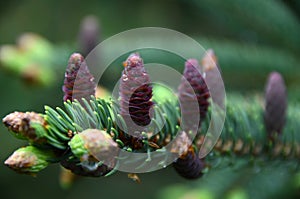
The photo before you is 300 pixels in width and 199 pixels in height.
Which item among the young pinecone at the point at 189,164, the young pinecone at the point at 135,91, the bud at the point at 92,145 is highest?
the young pinecone at the point at 135,91

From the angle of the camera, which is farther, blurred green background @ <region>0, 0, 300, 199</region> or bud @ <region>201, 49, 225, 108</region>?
blurred green background @ <region>0, 0, 300, 199</region>

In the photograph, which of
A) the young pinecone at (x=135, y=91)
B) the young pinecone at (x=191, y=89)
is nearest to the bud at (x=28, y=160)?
the young pinecone at (x=135, y=91)

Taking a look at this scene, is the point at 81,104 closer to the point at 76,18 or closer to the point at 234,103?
the point at 234,103

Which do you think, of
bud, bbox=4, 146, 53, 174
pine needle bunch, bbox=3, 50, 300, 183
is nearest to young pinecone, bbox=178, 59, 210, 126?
pine needle bunch, bbox=3, 50, 300, 183

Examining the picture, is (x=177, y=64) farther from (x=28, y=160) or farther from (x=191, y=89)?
(x=28, y=160)

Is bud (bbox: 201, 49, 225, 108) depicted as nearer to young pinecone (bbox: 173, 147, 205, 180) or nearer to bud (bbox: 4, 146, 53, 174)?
young pinecone (bbox: 173, 147, 205, 180)

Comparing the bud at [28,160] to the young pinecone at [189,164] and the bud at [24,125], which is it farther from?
the young pinecone at [189,164]

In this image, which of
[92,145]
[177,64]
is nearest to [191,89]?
[92,145]

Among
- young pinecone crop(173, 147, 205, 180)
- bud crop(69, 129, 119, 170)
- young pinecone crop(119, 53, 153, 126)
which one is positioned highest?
young pinecone crop(119, 53, 153, 126)
